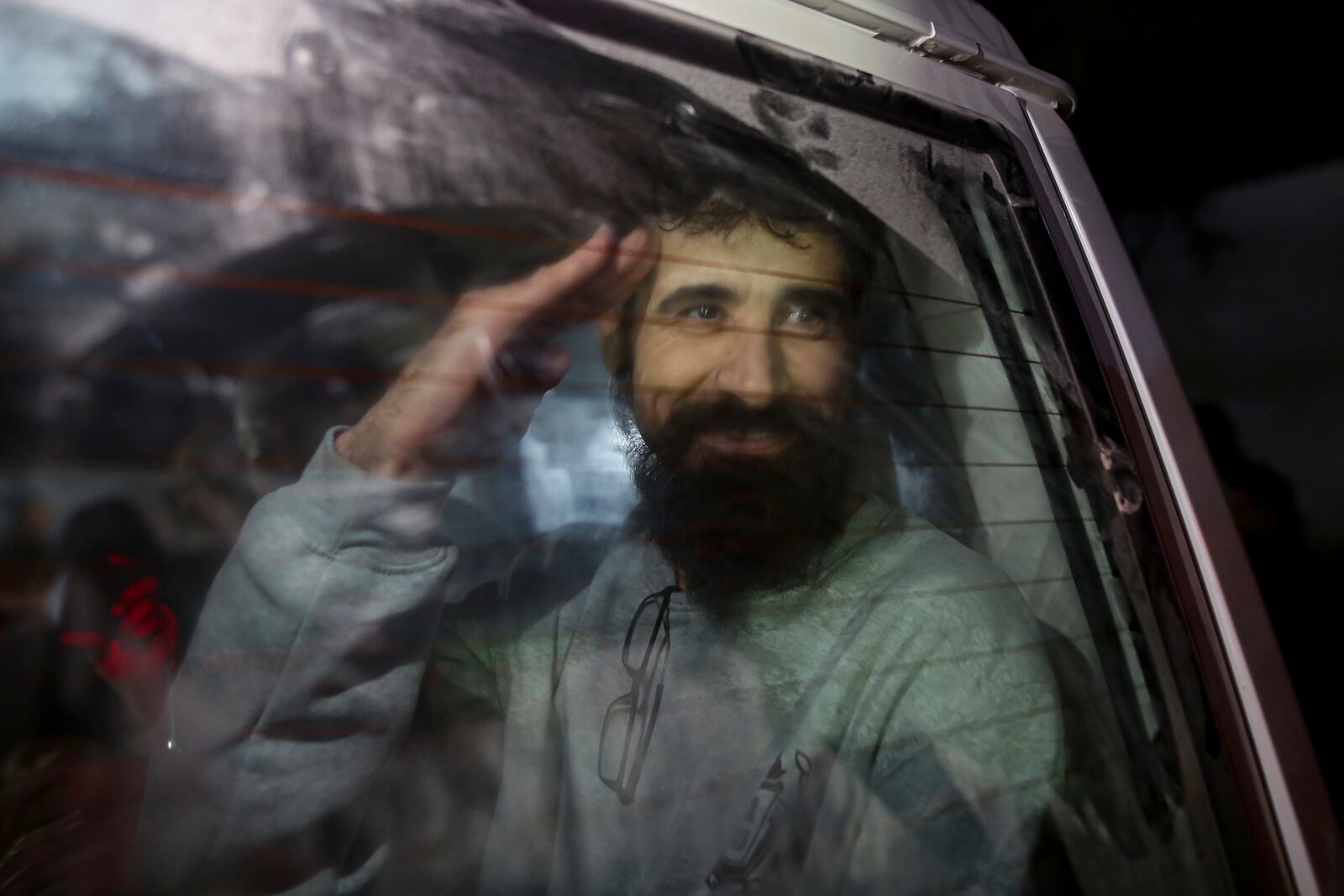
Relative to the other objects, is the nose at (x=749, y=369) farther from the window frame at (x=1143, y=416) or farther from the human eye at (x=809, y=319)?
the window frame at (x=1143, y=416)

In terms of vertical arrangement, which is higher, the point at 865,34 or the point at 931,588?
the point at 865,34

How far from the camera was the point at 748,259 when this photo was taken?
101 centimetres

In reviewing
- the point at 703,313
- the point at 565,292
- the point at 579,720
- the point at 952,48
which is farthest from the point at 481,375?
the point at 952,48

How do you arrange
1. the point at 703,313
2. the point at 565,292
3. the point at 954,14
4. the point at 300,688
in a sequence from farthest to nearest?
the point at 954,14 → the point at 703,313 → the point at 565,292 → the point at 300,688

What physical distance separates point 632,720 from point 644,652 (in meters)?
0.07

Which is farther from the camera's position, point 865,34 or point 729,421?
point 865,34

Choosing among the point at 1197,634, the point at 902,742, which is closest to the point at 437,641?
the point at 902,742

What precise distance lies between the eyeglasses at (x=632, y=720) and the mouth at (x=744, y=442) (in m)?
0.22

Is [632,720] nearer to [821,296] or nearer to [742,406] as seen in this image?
[742,406]

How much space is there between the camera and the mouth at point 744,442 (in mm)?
980

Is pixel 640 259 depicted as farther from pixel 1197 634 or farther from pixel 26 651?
pixel 1197 634

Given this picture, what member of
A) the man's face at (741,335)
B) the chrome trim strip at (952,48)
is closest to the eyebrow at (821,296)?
the man's face at (741,335)

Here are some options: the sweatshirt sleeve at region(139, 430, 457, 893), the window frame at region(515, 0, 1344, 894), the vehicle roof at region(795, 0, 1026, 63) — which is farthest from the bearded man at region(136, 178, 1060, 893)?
the vehicle roof at region(795, 0, 1026, 63)

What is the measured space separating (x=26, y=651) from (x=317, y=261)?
40cm
